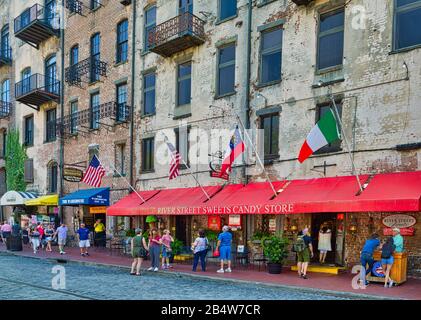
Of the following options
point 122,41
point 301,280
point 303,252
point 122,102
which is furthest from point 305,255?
point 122,41

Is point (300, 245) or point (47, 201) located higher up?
point (47, 201)

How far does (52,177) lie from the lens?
101 ft

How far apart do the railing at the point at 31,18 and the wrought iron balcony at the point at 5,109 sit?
5778 millimetres

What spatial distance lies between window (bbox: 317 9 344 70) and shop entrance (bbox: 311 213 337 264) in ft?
17.8

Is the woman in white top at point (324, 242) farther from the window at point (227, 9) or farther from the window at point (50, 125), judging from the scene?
the window at point (50, 125)

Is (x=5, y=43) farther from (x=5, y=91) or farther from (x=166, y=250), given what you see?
(x=166, y=250)

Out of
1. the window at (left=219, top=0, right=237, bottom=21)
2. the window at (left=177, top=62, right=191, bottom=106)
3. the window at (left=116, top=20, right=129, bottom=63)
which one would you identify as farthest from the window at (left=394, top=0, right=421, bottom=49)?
the window at (left=116, top=20, right=129, bottom=63)

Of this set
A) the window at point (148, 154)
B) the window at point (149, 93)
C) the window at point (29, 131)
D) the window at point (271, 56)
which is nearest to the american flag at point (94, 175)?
the window at point (148, 154)

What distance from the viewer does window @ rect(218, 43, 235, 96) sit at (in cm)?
2000

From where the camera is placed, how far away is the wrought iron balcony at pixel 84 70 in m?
26.6

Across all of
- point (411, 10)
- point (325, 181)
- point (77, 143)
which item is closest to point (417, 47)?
point (411, 10)

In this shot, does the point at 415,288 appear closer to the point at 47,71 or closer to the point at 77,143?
the point at 77,143

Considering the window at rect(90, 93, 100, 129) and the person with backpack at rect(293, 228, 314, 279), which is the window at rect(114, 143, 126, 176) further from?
the person with backpack at rect(293, 228, 314, 279)

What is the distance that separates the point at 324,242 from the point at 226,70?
28.3 ft
